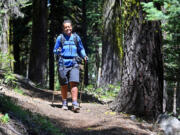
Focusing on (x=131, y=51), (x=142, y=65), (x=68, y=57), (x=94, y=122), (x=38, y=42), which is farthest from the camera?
(x=38, y=42)

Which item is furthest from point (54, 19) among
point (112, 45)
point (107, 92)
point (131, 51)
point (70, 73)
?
point (131, 51)

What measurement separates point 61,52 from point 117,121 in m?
2.34

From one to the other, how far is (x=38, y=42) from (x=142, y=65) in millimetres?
8074

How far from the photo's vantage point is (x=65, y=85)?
7.37 meters

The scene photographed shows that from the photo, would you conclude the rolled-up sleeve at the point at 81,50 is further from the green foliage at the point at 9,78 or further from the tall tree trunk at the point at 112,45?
the tall tree trunk at the point at 112,45

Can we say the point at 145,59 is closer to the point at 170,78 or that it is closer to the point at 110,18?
the point at 170,78

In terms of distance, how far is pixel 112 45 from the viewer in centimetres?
1204

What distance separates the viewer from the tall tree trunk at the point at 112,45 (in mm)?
11828

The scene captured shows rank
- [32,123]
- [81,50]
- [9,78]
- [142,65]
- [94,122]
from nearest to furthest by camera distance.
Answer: [32,123] < [94,122] < [142,65] < [81,50] < [9,78]

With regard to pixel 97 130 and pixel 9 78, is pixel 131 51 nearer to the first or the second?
pixel 97 130

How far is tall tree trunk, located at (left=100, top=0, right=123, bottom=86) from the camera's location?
38.8ft

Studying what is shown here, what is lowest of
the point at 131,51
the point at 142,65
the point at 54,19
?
the point at 142,65

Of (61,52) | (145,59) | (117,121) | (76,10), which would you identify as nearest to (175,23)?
(145,59)

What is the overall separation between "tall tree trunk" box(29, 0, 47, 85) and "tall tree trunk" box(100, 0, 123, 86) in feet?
10.8
